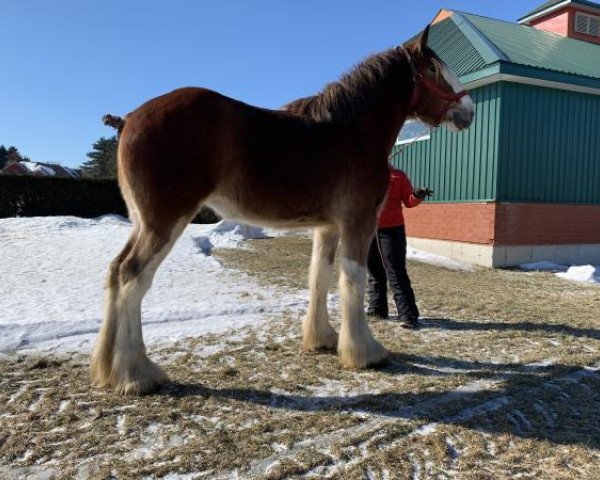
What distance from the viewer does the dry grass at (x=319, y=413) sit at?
2395mm

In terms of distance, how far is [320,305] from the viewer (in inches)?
164

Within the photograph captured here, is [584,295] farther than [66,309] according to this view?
Yes

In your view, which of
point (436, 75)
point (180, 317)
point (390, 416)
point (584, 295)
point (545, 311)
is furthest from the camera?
point (584, 295)

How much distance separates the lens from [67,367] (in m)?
3.70

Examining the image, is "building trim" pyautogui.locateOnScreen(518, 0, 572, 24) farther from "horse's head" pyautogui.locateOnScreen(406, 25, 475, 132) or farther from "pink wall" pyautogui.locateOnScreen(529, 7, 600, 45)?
"horse's head" pyautogui.locateOnScreen(406, 25, 475, 132)

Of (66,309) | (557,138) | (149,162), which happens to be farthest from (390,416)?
(557,138)

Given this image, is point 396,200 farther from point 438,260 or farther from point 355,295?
point 438,260

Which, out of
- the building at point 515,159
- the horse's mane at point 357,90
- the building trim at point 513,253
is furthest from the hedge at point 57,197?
the horse's mane at point 357,90

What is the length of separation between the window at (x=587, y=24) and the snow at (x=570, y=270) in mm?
9473

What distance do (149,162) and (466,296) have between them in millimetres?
5206

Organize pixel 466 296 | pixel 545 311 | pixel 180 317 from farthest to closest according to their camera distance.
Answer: pixel 466 296 → pixel 545 311 → pixel 180 317

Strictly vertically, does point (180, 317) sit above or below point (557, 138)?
below

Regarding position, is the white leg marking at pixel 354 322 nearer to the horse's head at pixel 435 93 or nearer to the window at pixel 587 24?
the horse's head at pixel 435 93

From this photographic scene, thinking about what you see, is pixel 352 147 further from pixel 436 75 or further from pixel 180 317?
pixel 180 317
